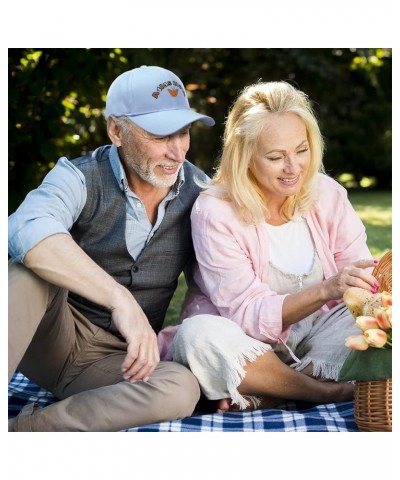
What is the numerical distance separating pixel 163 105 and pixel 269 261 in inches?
29.8

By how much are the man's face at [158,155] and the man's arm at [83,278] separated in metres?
0.52

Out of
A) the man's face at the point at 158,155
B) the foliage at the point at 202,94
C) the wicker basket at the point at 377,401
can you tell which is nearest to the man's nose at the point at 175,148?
the man's face at the point at 158,155

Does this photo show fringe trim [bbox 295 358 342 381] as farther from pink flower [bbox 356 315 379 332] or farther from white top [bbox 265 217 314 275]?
pink flower [bbox 356 315 379 332]

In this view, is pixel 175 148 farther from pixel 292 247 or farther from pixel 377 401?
pixel 377 401

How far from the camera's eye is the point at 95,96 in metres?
5.62

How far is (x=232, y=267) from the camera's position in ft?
10.4

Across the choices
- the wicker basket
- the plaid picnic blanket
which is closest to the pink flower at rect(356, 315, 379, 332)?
the wicker basket

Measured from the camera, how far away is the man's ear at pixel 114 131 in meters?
3.28

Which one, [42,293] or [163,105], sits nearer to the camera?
[42,293]

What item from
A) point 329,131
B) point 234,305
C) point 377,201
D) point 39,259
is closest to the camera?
point 39,259

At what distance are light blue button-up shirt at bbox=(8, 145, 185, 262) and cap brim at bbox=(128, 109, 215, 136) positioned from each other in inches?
8.1

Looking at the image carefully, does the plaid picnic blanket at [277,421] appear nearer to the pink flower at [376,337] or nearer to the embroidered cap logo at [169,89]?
the pink flower at [376,337]
